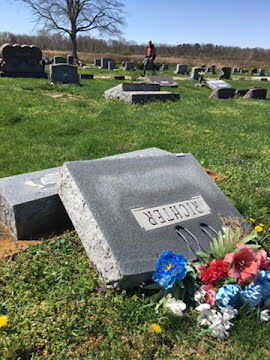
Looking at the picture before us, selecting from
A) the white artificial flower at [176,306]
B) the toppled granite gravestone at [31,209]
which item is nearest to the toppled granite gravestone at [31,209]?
the toppled granite gravestone at [31,209]

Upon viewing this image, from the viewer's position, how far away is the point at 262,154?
18.5 ft

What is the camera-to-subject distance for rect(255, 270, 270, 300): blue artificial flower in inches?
86.2

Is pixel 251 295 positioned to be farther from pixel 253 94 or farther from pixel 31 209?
pixel 253 94

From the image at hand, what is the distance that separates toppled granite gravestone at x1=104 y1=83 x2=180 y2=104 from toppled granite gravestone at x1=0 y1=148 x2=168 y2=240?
678cm

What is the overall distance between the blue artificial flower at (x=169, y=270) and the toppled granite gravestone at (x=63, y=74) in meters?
12.1

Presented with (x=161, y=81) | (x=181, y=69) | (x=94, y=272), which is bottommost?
(x=181, y=69)

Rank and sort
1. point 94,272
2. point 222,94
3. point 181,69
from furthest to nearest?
point 181,69
point 222,94
point 94,272

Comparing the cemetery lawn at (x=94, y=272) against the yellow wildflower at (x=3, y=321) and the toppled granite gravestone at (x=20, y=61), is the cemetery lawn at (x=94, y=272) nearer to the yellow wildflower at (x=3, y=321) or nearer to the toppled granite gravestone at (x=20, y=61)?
the yellow wildflower at (x=3, y=321)

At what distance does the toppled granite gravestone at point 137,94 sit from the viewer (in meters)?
9.55

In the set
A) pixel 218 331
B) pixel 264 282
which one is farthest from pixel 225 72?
pixel 218 331

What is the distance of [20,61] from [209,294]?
15.9m

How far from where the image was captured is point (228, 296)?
6.80ft

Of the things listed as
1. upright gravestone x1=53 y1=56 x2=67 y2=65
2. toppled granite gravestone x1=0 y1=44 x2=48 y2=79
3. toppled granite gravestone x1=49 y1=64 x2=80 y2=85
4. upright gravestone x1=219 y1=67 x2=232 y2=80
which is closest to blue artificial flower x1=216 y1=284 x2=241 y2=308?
toppled granite gravestone x1=49 y1=64 x2=80 y2=85

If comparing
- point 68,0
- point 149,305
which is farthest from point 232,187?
point 68,0
